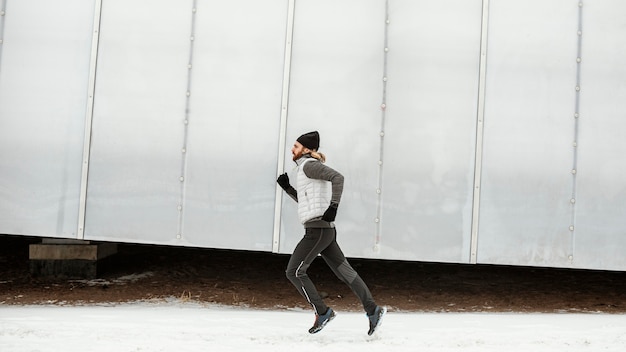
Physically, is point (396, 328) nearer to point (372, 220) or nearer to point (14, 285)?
point (372, 220)

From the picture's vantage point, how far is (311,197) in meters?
4.94

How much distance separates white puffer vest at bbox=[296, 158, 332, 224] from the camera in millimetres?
4910

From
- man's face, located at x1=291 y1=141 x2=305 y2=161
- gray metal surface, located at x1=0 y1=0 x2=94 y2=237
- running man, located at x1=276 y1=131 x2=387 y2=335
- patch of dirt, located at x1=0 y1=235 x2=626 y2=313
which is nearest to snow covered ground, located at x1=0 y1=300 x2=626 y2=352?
running man, located at x1=276 y1=131 x2=387 y2=335

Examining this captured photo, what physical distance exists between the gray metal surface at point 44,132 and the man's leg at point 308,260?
9.64 ft

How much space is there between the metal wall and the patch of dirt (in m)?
0.63

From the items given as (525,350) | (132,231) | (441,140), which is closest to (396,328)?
(525,350)

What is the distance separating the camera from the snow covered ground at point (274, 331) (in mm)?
4738

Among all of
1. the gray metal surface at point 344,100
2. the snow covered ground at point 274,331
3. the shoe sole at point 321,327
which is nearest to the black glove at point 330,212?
the shoe sole at point 321,327

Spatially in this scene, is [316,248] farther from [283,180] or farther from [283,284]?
[283,284]

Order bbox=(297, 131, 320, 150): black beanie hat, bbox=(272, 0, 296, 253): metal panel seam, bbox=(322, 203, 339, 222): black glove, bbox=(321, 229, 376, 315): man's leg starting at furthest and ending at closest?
bbox=(272, 0, 296, 253): metal panel seam < bbox=(297, 131, 320, 150): black beanie hat < bbox=(321, 229, 376, 315): man's leg < bbox=(322, 203, 339, 222): black glove

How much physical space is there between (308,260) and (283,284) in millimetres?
2891

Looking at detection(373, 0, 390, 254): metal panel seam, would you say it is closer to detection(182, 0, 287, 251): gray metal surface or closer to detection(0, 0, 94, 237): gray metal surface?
detection(182, 0, 287, 251): gray metal surface

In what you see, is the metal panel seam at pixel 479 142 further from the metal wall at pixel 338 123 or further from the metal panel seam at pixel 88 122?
the metal panel seam at pixel 88 122

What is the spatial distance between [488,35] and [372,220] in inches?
88.7
